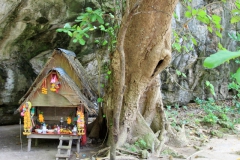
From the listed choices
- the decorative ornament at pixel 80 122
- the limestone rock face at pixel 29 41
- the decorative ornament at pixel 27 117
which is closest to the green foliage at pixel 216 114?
the limestone rock face at pixel 29 41

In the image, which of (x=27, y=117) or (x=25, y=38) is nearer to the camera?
(x=27, y=117)

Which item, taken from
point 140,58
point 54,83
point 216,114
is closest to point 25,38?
point 54,83

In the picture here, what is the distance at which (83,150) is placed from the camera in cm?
586

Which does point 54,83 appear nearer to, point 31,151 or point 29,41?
point 31,151

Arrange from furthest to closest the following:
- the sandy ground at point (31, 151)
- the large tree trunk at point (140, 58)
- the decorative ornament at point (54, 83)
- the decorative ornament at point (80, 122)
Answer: the decorative ornament at point (80, 122), the decorative ornament at point (54, 83), the sandy ground at point (31, 151), the large tree trunk at point (140, 58)

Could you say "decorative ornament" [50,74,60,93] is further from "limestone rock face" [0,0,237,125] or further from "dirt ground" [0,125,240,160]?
"limestone rock face" [0,0,237,125]

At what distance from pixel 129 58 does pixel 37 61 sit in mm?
5207

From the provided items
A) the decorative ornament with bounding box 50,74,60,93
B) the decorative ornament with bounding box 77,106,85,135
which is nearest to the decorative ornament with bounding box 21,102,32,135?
the decorative ornament with bounding box 50,74,60,93

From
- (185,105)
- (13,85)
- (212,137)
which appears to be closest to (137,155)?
(212,137)

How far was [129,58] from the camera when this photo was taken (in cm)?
541

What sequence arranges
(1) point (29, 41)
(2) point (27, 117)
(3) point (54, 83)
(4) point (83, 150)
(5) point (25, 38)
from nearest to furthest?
(3) point (54, 83) → (2) point (27, 117) → (4) point (83, 150) → (5) point (25, 38) → (1) point (29, 41)

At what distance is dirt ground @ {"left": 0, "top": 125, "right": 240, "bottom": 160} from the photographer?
536cm

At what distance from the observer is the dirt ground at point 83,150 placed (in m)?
5.36

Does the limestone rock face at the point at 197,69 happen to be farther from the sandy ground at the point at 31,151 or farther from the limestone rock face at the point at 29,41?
the sandy ground at the point at 31,151
